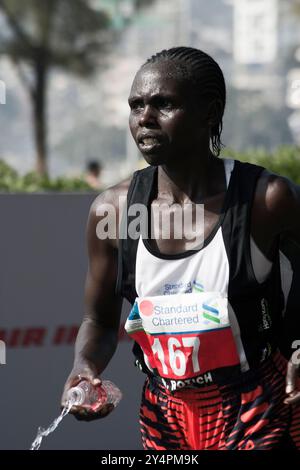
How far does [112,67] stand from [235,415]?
26.3 m

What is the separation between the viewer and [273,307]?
337 cm

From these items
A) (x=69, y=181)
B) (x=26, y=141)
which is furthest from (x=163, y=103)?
(x=26, y=141)

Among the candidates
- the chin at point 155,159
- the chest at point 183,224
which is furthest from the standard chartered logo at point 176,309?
the chin at point 155,159

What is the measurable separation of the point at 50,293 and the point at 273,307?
270 centimetres

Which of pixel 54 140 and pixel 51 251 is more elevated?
pixel 51 251

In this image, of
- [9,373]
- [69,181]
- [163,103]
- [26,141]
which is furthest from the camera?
[26,141]

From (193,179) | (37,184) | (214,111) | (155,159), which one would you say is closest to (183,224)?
(193,179)

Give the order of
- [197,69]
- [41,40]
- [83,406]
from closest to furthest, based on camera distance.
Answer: [83,406], [197,69], [41,40]

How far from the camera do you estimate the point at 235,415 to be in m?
3.38

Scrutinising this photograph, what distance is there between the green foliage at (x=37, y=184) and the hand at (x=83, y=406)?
3810 mm

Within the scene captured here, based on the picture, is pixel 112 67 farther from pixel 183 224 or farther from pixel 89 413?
pixel 89 413

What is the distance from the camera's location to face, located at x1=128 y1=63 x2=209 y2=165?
10.6ft

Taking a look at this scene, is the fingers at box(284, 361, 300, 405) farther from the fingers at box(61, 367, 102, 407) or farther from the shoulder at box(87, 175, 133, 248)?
the shoulder at box(87, 175, 133, 248)

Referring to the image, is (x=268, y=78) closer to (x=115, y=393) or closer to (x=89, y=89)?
(x=89, y=89)
